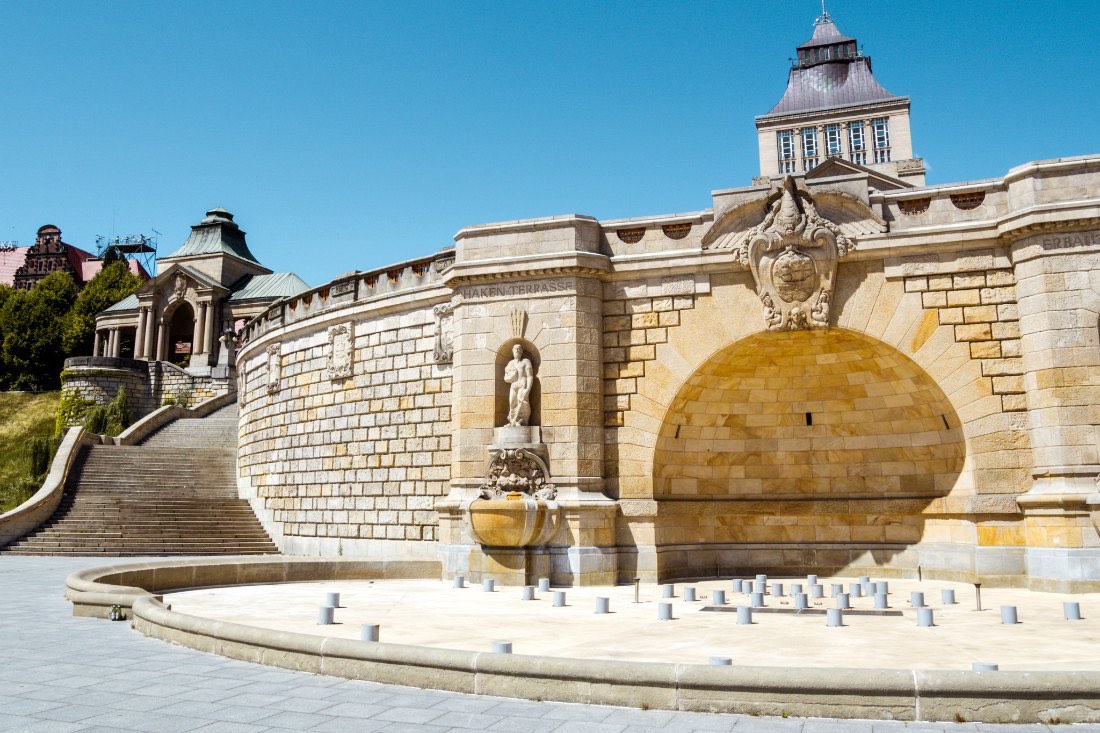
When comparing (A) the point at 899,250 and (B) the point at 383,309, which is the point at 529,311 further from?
(A) the point at 899,250

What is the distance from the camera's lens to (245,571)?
1570cm

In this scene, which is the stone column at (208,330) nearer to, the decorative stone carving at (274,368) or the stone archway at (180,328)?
the stone archway at (180,328)

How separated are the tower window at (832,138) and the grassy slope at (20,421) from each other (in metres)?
61.2

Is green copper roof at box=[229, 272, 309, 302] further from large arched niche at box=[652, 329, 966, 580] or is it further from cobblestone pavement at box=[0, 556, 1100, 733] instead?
cobblestone pavement at box=[0, 556, 1100, 733]

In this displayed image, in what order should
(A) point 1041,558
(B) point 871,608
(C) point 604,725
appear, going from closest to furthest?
(C) point 604,725, (B) point 871,608, (A) point 1041,558

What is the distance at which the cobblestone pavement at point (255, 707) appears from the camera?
19.0 feet

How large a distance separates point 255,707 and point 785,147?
72.7 m

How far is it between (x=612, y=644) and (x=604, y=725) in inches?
113

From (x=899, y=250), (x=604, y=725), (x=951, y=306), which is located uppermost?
(x=899, y=250)

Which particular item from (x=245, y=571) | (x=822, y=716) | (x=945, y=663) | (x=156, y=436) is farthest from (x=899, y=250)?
(x=156, y=436)

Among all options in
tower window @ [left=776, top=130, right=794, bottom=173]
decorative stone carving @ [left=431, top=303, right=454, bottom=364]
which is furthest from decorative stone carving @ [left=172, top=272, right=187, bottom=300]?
decorative stone carving @ [left=431, top=303, right=454, bottom=364]

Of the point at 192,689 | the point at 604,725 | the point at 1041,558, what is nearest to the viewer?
the point at 604,725

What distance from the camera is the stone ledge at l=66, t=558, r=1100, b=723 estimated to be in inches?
232

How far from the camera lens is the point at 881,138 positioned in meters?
69.8
